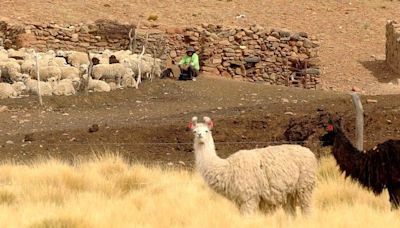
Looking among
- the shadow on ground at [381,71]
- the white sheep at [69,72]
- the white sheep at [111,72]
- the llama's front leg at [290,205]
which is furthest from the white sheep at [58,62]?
the llama's front leg at [290,205]

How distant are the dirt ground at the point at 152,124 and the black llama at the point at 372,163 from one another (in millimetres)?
3570

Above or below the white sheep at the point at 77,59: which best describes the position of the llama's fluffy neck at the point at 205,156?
below

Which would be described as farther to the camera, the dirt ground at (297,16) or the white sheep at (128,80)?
the dirt ground at (297,16)

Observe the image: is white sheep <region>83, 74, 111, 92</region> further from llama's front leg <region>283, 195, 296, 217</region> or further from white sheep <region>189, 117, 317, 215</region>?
llama's front leg <region>283, 195, 296, 217</region>

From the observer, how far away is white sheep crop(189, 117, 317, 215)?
955cm

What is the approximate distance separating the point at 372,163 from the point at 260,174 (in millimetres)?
1534

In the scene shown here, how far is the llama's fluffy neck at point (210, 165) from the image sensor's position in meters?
9.68

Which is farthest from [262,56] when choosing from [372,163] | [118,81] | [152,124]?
[372,163]

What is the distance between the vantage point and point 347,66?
109 feet

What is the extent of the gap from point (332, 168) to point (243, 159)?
3367 millimetres

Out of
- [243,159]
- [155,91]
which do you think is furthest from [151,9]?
[243,159]

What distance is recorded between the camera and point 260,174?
9570 millimetres

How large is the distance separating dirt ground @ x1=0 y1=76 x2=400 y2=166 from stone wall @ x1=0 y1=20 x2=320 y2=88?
5.61 metres

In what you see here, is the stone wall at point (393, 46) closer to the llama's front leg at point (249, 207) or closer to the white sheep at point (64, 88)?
the white sheep at point (64, 88)
